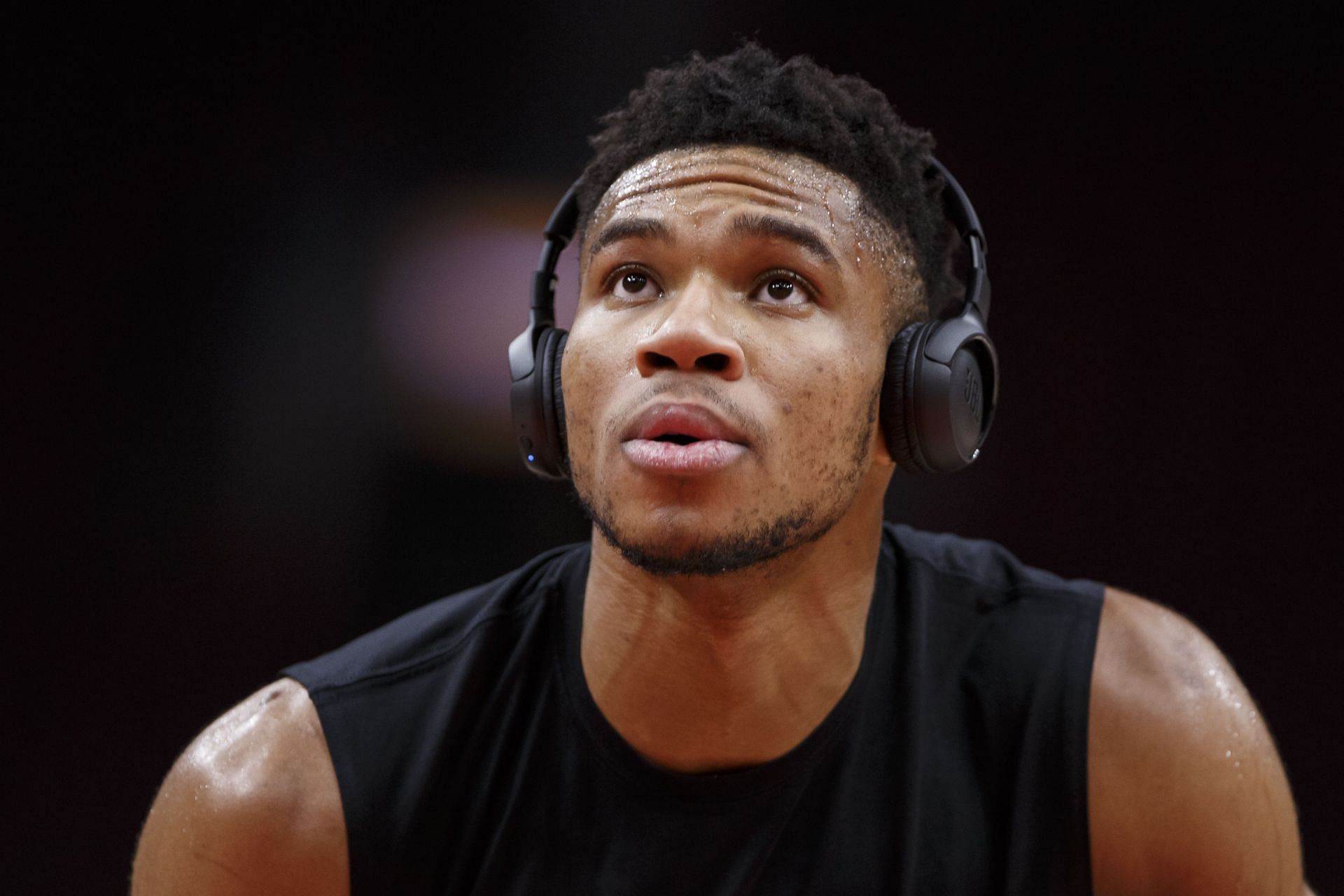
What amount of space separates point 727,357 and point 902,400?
0.22 meters

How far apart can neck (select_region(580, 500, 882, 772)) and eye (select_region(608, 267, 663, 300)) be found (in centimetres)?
28

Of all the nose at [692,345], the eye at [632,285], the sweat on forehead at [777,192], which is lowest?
the nose at [692,345]

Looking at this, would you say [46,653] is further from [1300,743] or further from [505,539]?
[1300,743]

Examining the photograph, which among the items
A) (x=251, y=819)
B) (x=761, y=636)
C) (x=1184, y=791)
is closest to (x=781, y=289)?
(x=761, y=636)

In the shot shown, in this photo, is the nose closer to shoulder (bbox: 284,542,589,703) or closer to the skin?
the skin

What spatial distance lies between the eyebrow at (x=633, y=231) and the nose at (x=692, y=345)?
Result: 10 cm

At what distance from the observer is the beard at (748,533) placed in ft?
3.56

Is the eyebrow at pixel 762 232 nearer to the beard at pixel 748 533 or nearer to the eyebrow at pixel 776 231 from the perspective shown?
the eyebrow at pixel 776 231

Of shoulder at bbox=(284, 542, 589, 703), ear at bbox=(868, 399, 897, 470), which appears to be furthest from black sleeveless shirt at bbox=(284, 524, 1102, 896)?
ear at bbox=(868, 399, 897, 470)

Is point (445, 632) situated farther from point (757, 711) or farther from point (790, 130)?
point (790, 130)

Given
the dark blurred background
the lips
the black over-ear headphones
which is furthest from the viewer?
the dark blurred background

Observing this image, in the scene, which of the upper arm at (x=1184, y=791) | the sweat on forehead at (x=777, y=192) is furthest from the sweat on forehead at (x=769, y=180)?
the upper arm at (x=1184, y=791)

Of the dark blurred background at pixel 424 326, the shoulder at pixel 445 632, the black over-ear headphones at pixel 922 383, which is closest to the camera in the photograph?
the black over-ear headphones at pixel 922 383

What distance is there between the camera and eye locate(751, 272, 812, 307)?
1.20 metres
